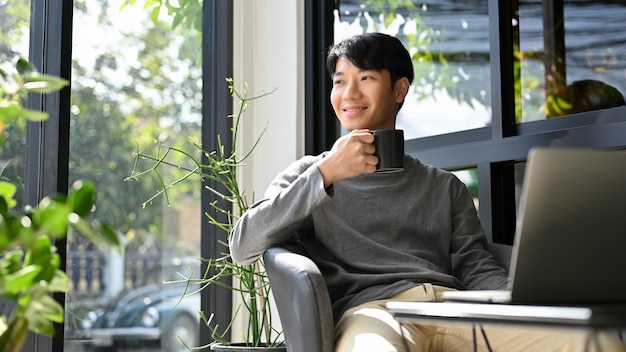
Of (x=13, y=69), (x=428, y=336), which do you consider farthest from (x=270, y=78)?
(x=428, y=336)

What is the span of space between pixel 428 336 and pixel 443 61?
3.75 feet

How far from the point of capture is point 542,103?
2396 mm

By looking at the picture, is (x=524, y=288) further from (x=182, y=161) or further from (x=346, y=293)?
(x=182, y=161)

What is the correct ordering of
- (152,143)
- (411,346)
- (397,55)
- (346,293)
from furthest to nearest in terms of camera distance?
1. (152,143)
2. (397,55)
3. (346,293)
4. (411,346)

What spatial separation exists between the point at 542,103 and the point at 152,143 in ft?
4.54

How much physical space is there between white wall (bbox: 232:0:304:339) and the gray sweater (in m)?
0.84

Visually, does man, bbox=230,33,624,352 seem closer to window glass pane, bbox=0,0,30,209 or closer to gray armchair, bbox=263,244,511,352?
gray armchair, bbox=263,244,511,352

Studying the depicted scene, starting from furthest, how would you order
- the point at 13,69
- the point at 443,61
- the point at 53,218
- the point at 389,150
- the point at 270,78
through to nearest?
1. the point at 270,78
2. the point at 443,61
3. the point at 13,69
4. the point at 389,150
5. the point at 53,218

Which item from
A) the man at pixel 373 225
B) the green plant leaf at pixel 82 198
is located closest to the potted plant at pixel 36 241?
the green plant leaf at pixel 82 198

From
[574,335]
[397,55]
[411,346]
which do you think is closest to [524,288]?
[574,335]

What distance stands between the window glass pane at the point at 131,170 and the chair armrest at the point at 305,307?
1.14 m

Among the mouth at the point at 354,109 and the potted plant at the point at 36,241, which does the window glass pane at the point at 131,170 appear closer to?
the mouth at the point at 354,109

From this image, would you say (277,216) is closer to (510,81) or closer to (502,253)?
(502,253)

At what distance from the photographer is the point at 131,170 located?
9.50 ft
